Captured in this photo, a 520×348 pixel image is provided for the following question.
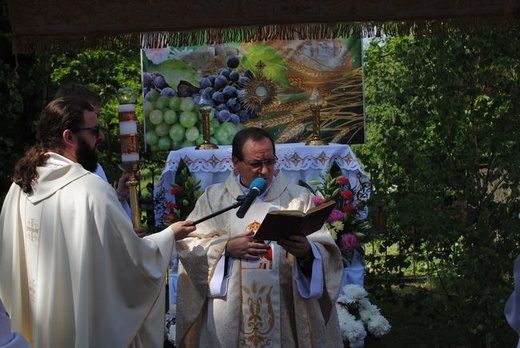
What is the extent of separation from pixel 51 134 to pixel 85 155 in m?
0.19

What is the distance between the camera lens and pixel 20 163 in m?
4.54

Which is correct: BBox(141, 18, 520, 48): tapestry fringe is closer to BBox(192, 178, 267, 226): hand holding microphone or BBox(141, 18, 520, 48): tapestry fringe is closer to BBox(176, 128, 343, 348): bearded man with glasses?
BBox(176, 128, 343, 348): bearded man with glasses

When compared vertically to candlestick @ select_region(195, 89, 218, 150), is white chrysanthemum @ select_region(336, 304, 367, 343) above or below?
below

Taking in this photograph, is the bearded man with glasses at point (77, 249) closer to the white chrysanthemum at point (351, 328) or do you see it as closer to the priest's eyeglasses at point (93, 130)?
the priest's eyeglasses at point (93, 130)

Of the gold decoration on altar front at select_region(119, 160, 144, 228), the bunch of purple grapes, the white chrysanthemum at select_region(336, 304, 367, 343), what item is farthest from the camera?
the bunch of purple grapes

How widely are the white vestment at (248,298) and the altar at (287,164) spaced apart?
2.77 m

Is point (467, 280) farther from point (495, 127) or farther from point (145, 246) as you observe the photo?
point (145, 246)

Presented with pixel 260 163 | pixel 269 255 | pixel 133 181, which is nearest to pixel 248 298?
pixel 269 255

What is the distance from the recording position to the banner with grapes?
966 centimetres

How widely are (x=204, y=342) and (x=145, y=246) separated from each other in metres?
1.02

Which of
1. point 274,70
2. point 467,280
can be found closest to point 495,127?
point 467,280

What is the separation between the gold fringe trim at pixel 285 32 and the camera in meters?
6.40

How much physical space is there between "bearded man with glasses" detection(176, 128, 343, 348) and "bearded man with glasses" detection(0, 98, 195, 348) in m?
0.64

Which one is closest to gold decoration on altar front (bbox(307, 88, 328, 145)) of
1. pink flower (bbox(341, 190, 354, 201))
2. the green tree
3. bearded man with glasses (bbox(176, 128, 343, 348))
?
pink flower (bbox(341, 190, 354, 201))
